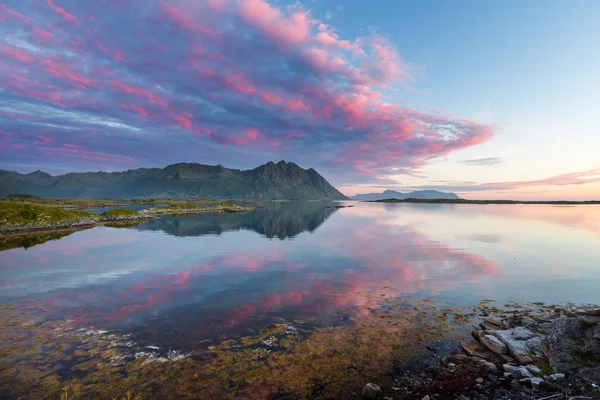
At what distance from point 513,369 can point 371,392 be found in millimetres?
6938

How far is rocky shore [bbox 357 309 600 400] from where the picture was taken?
419 inches

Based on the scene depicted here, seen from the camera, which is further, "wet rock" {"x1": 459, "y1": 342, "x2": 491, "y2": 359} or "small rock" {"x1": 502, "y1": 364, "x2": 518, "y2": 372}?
"wet rock" {"x1": 459, "y1": 342, "x2": 491, "y2": 359}

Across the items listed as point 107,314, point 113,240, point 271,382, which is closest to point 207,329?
point 271,382

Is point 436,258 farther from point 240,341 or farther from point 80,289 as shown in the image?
point 80,289

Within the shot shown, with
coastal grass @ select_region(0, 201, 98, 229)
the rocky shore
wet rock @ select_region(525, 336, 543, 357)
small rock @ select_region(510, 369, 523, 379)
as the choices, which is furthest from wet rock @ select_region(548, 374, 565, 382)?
coastal grass @ select_region(0, 201, 98, 229)

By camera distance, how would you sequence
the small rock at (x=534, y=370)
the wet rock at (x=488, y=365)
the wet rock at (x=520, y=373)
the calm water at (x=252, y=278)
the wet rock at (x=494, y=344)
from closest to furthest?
the wet rock at (x=520, y=373) → the small rock at (x=534, y=370) → the wet rock at (x=488, y=365) → the wet rock at (x=494, y=344) → the calm water at (x=252, y=278)

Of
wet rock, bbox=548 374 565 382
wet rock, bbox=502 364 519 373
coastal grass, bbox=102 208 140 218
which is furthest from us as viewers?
coastal grass, bbox=102 208 140 218

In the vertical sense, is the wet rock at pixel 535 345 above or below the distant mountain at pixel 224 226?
above

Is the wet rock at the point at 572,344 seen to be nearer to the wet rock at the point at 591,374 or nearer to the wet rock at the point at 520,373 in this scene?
the wet rock at the point at 591,374

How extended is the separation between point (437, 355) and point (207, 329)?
13133 mm

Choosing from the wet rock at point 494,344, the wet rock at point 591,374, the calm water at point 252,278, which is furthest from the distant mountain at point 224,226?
the wet rock at point 591,374

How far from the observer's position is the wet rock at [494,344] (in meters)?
14.0

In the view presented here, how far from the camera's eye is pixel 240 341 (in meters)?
15.3

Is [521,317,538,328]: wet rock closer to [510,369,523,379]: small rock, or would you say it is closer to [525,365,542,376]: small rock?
[525,365,542,376]: small rock
